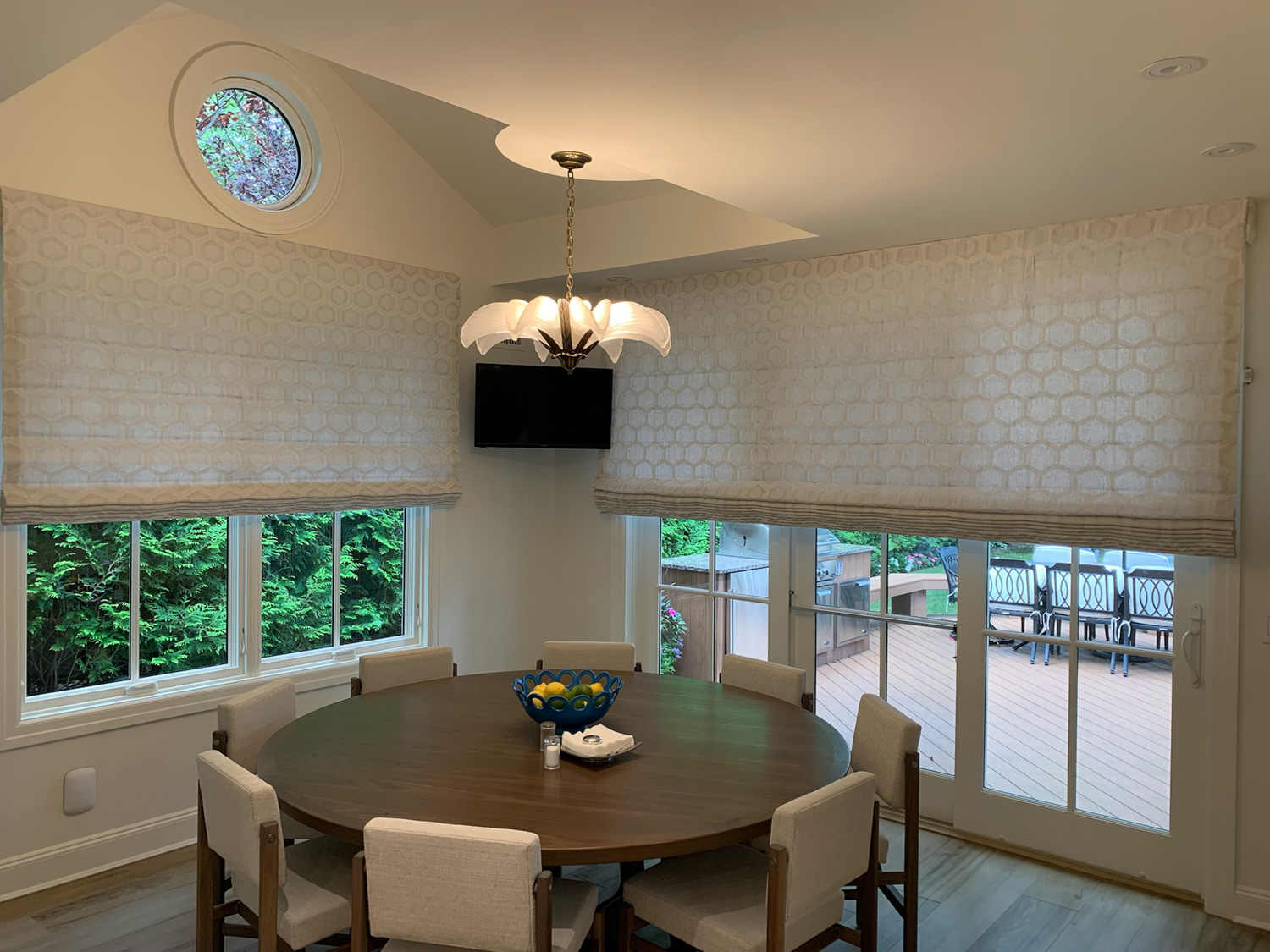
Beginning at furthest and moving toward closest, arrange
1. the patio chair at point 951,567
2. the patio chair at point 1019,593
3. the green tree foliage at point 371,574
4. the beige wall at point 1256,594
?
the green tree foliage at point 371,574 → the patio chair at point 951,567 → the patio chair at point 1019,593 → the beige wall at point 1256,594

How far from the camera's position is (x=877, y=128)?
257cm

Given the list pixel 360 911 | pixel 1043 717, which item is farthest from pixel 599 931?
pixel 1043 717

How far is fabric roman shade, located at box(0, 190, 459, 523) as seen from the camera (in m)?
3.39

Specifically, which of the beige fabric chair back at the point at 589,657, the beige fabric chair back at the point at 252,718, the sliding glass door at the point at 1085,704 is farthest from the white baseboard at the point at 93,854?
the sliding glass door at the point at 1085,704

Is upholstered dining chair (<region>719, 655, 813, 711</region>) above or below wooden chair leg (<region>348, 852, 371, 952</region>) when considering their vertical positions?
→ above

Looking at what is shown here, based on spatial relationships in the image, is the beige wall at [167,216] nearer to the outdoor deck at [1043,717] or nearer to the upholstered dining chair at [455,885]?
the outdoor deck at [1043,717]

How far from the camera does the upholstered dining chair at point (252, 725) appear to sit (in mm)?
2875

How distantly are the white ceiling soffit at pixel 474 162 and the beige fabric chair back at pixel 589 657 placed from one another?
215cm

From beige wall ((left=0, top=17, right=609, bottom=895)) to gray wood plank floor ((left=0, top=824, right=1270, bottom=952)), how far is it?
26 cm

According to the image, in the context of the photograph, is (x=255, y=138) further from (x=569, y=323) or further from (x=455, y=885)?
(x=455, y=885)

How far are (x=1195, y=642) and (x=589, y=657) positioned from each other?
2.38 m

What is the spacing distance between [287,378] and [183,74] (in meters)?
1.30

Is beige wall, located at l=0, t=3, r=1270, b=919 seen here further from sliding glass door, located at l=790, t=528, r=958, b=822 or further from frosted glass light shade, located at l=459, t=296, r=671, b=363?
frosted glass light shade, located at l=459, t=296, r=671, b=363

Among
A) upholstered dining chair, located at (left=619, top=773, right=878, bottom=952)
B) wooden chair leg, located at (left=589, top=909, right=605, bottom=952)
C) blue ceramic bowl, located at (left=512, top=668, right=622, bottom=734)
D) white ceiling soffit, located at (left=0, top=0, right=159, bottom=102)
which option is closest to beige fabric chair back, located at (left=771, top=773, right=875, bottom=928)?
upholstered dining chair, located at (left=619, top=773, right=878, bottom=952)
